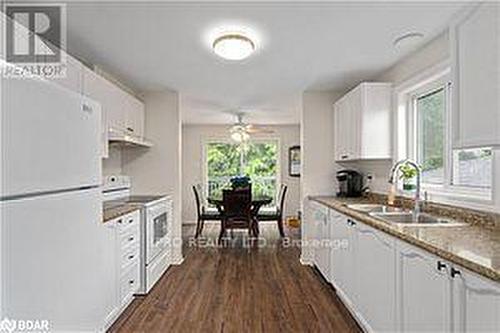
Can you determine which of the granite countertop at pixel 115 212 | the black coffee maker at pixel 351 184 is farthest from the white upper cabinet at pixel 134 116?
the black coffee maker at pixel 351 184

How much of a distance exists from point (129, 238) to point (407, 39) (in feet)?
9.42

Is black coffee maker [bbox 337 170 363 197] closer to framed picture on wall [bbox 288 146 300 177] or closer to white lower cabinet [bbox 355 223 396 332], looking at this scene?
white lower cabinet [bbox 355 223 396 332]

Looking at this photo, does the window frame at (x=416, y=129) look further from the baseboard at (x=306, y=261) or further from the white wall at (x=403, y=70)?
the baseboard at (x=306, y=261)

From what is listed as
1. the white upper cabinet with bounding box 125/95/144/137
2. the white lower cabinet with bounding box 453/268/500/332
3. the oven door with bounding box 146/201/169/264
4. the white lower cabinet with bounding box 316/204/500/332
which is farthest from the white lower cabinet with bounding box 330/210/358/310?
the white upper cabinet with bounding box 125/95/144/137

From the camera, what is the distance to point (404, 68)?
3.47m

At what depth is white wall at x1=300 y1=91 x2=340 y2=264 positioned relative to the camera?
4.79 meters

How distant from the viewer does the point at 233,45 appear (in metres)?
2.77

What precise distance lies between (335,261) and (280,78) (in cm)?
211

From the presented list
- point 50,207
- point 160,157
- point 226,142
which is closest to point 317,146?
point 160,157

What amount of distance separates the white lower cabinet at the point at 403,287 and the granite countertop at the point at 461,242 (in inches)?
1.6

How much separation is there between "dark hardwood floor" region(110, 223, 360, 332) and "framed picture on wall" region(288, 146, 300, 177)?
3.52m

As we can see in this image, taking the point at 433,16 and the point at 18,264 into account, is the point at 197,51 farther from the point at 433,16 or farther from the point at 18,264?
the point at 18,264

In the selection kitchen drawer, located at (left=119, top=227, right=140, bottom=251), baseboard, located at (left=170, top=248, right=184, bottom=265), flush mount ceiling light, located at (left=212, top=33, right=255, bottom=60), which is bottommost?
baseboard, located at (left=170, top=248, right=184, bottom=265)
